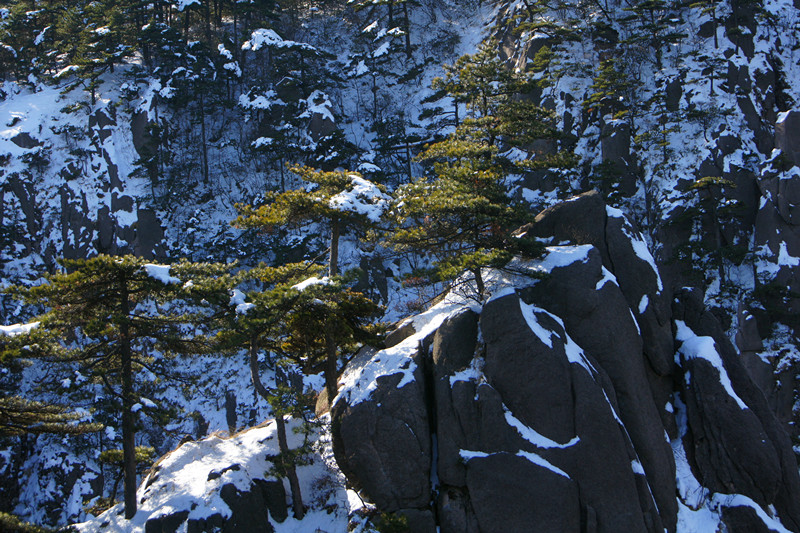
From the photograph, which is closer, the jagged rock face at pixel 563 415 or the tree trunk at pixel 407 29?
the jagged rock face at pixel 563 415

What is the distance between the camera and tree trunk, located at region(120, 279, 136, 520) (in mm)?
14344

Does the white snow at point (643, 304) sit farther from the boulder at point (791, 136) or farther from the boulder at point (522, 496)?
the boulder at point (791, 136)

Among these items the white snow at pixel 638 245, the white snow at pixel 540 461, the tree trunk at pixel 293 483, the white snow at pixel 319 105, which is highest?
the white snow at pixel 319 105

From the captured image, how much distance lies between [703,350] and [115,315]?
1624 centimetres

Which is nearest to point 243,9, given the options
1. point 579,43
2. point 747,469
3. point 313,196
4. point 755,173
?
point 579,43

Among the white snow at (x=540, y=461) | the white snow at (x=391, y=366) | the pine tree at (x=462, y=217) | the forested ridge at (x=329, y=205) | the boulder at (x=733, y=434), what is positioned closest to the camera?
the white snow at (x=540, y=461)

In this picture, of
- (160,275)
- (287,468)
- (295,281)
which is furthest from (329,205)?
(287,468)

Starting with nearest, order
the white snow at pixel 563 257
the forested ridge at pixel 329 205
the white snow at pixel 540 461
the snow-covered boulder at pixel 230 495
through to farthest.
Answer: the white snow at pixel 540 461 → the snow-covered boulder at pixel 230 495 → the forested ridge at pixel 329 205 → the white snow at pixel 563 257

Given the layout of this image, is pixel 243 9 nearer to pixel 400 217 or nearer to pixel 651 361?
pixel 400 217

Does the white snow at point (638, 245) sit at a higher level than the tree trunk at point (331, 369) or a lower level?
higher

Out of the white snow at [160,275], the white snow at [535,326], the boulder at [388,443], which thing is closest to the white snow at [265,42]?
the white snow at [160,275]

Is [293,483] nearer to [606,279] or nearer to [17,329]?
[17,329]

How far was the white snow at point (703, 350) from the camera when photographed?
1526 centimetres

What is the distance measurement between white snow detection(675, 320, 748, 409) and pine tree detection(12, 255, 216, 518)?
1455 cm
